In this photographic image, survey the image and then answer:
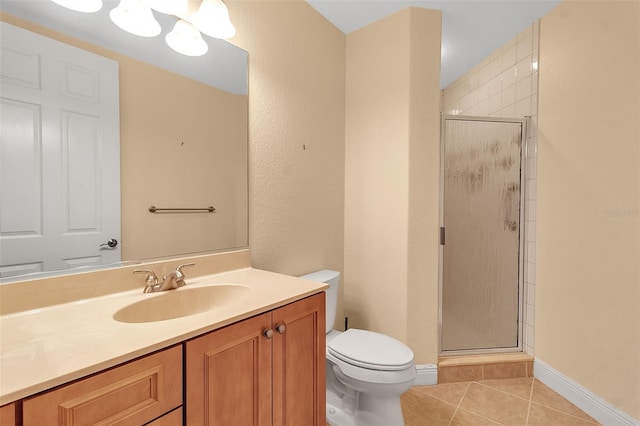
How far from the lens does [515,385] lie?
189 cm

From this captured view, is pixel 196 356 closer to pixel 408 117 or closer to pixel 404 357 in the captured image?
pixel 404 357

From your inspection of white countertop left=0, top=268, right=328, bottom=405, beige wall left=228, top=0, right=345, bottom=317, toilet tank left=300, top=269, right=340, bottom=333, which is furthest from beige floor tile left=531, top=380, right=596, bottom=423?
white countertop left=0, top=268, right=328, bottom=405

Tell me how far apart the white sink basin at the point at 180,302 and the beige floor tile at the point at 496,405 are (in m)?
1.54

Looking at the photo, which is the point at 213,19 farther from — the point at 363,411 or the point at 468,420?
the point at 468,420

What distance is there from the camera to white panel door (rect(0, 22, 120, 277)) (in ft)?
2.82

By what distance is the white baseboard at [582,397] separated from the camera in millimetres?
1475

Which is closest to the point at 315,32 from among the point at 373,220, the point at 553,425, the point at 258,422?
the point at 373,220

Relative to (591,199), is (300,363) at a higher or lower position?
lower

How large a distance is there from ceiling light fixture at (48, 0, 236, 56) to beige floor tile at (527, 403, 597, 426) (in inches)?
101

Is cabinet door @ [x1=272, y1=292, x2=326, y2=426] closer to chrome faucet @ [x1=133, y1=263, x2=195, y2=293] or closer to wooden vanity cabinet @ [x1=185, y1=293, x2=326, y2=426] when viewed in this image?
wooden vanity cabinet @ [x1=185, y1=293, x2=326, y2=426]

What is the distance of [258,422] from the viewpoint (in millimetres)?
911

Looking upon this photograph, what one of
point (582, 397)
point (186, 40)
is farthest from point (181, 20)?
point (582, 397)

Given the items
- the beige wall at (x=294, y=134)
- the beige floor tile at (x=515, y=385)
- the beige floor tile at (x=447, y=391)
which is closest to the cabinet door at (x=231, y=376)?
the beige wall at (x=294, y=134)

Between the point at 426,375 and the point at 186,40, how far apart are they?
2.35 meters
